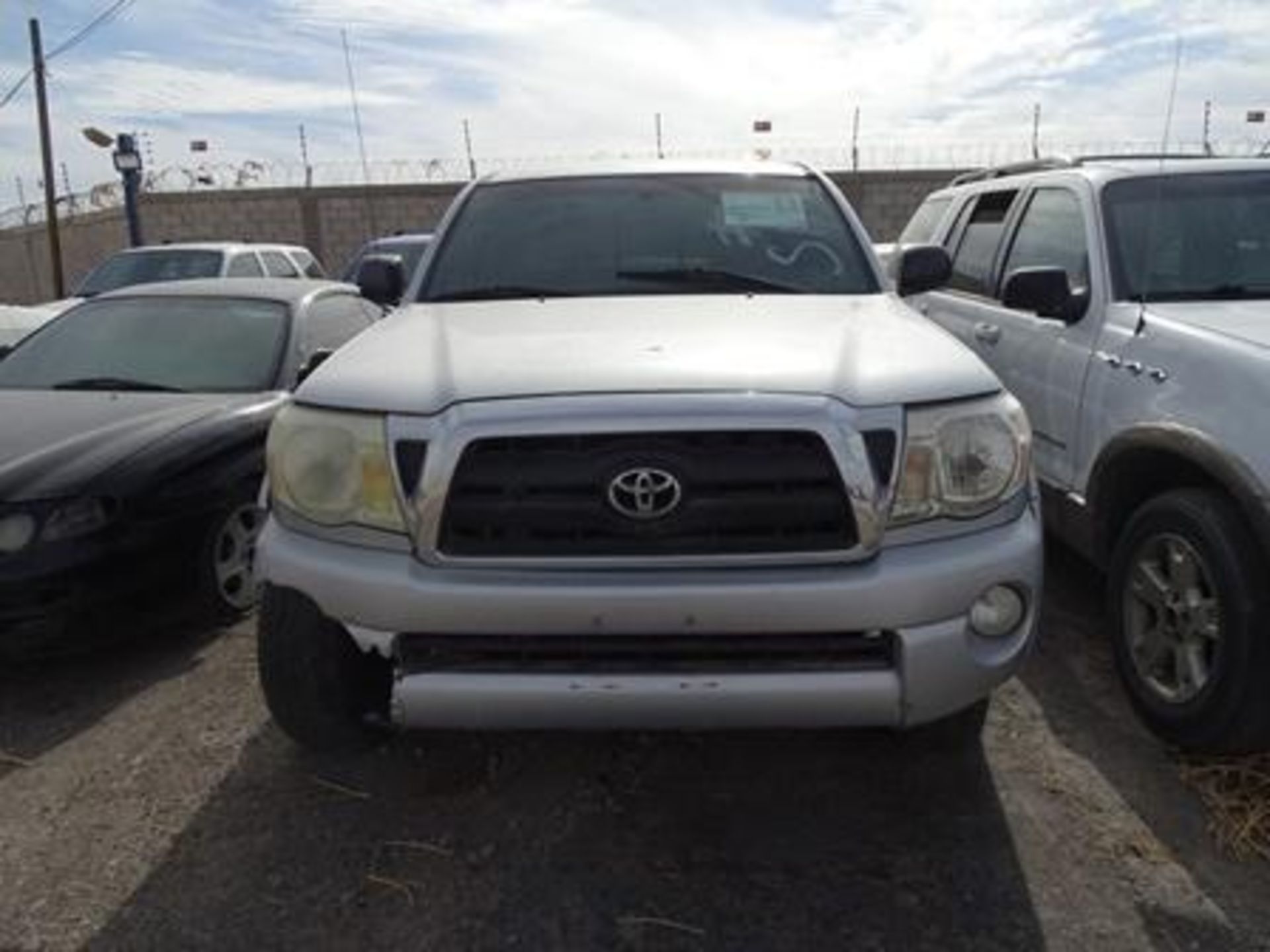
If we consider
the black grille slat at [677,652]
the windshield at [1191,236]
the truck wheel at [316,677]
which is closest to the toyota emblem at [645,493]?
the black grille slat at [677,652]

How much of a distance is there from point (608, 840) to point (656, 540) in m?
0.92

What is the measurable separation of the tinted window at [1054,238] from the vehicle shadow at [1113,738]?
1.37m

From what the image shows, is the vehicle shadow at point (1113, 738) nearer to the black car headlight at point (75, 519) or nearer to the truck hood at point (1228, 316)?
the truck hood at point (1228, 316)

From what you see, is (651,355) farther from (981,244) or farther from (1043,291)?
(981,244)

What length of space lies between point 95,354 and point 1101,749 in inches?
184

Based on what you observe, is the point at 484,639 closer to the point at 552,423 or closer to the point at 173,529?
the point at 552,423

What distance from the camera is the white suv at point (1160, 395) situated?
10.5 feet

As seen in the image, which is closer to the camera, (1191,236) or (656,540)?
(656,540)

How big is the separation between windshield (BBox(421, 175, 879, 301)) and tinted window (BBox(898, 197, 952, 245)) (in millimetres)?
2722

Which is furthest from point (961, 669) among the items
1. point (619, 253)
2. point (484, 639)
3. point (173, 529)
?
point (173, 529)

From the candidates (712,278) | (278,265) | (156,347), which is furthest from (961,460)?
(278,265)

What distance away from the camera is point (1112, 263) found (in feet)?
14.2

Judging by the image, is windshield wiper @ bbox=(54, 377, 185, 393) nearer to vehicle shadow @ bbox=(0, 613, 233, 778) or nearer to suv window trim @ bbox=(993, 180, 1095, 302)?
vehicle shadow @ bbox=(0, 613, 233, 778)

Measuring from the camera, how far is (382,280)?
448 centimetres
